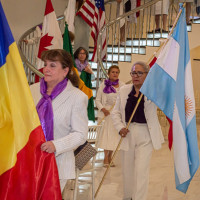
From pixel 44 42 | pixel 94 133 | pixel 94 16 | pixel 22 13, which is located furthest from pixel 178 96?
pixel 22 13

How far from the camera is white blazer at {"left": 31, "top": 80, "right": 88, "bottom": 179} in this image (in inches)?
102

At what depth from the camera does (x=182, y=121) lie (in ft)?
12.6

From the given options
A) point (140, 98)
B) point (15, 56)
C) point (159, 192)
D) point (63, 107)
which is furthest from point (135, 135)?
point (15, 56)

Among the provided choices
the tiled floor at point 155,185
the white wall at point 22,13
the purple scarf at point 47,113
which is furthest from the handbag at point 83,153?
the white wall at point 22,13

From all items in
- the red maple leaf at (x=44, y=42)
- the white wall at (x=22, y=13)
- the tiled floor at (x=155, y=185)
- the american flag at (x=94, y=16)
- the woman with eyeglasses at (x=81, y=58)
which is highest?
the white wall at (x=22, y=13)

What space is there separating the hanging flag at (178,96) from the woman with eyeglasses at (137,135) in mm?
178

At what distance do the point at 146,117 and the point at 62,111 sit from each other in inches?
59.4

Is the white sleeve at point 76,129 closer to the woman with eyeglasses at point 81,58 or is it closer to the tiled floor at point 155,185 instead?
the tiled floor at point 155,185

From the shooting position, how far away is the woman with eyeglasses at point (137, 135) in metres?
3.93

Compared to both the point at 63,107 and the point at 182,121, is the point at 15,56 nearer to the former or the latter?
the point at 63,107

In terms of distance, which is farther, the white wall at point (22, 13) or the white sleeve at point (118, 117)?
the white wall at point (22, 13)

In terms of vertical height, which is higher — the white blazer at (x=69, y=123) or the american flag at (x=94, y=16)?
the american flag at (x=94, y=16)

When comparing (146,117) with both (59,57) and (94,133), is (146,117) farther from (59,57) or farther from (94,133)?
(59,57)

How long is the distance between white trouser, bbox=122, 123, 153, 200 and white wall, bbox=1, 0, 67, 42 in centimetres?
688
